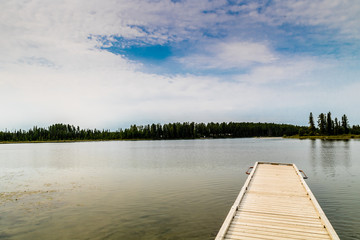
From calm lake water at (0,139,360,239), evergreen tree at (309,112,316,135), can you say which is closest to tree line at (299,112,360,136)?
evergreen tree at (309,112,316,135)

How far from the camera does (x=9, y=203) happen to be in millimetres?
15977

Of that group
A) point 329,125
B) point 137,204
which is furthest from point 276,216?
point 329,125

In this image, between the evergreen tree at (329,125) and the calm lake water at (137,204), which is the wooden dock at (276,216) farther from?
the evergreen tree at (329,125)

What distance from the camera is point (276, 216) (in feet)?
33.9

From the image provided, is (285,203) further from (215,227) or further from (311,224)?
(215,227)

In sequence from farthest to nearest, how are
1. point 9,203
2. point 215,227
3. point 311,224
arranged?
1. point 9,203
2. point 215,227
3. point 311,224

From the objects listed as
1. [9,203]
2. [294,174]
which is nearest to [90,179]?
[9,203]

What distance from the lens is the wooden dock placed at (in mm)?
8570

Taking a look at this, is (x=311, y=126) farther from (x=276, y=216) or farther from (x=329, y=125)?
(x=276, y=216)

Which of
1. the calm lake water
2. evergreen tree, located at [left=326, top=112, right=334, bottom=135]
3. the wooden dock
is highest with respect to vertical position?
evergreen tree, located at [left=326, top=112, right=334, bottom=135]

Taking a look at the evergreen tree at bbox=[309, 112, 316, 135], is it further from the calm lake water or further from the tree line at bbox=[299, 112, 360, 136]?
the calm lake water

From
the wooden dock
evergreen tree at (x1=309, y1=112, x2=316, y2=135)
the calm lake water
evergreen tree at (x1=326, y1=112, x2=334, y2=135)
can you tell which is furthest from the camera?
evergreen tree at (x1=309, y1=112, x2=316, y2=135)

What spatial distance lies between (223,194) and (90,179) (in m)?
A: 13.4

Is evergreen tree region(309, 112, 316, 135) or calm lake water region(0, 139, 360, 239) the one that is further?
evergreen tree region(309, 112, 316, 135)
